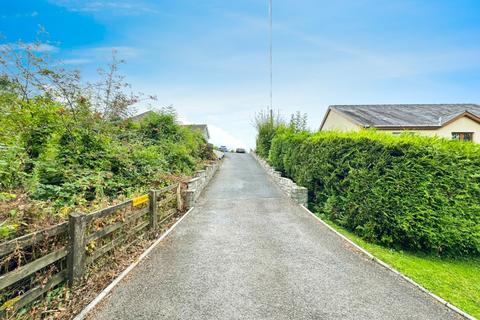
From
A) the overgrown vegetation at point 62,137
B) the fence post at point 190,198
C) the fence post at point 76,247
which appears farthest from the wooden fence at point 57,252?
the fence post at point 190,198

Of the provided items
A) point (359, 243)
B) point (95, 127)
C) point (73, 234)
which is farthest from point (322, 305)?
point (95, 127)

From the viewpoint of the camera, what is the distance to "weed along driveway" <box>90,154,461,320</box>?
277 centimetres

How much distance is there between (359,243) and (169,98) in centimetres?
1181

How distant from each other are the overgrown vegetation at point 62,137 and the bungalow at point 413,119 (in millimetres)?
15213

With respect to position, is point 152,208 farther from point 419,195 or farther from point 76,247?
point 419,195

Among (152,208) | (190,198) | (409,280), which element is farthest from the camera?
(190,198)

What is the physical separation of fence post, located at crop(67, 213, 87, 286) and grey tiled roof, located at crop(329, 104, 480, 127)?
17.9m

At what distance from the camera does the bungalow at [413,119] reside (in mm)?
16781

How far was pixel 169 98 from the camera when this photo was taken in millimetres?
12703

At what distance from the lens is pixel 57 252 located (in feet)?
8.83

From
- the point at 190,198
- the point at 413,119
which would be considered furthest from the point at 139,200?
the point at 413,119

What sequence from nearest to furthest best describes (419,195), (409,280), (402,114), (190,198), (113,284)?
(113,284)
(409,280)
(419,195)
(190,198)
(402,114)

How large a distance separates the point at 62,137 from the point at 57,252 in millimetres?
4613

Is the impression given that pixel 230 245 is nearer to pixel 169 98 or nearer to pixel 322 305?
pixel 322 305
